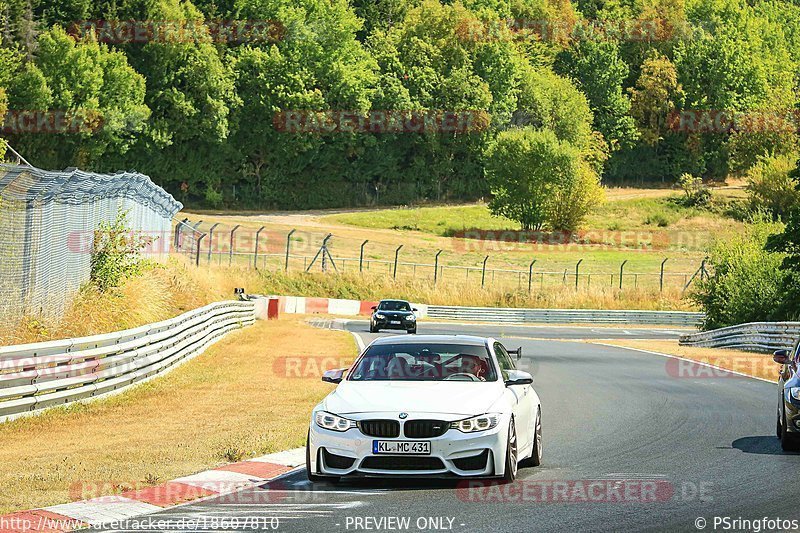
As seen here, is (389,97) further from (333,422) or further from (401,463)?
(401,463)

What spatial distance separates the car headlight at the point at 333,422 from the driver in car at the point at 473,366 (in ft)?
5.84

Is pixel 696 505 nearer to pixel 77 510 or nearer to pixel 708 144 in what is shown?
pixel 77 510

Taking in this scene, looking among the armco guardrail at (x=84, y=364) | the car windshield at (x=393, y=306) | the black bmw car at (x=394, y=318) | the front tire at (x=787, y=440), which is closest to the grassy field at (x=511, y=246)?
the car windshield at (x=393, y=306)

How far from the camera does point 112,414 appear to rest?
17438mm

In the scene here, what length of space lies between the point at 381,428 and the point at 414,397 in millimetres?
555

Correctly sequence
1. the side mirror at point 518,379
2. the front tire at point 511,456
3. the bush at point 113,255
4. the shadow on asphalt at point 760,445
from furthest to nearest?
the bush at point 113,255, the shadow on asphalt at point 760,445, the side mirror at point 518,379, the front tire at point 511,456

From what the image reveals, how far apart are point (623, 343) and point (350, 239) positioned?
139 ft

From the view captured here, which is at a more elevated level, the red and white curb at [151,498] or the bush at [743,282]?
the bush at [743,282]

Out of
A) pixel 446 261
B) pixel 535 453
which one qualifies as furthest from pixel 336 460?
pixel 446 261

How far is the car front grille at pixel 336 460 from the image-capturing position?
35.7ft

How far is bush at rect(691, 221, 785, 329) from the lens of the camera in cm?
4350

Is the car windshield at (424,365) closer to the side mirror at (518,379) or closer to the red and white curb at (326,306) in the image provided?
the side mirror at (518,379)

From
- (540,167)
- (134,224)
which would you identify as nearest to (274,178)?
(540,167)

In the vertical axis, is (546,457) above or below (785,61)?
below
